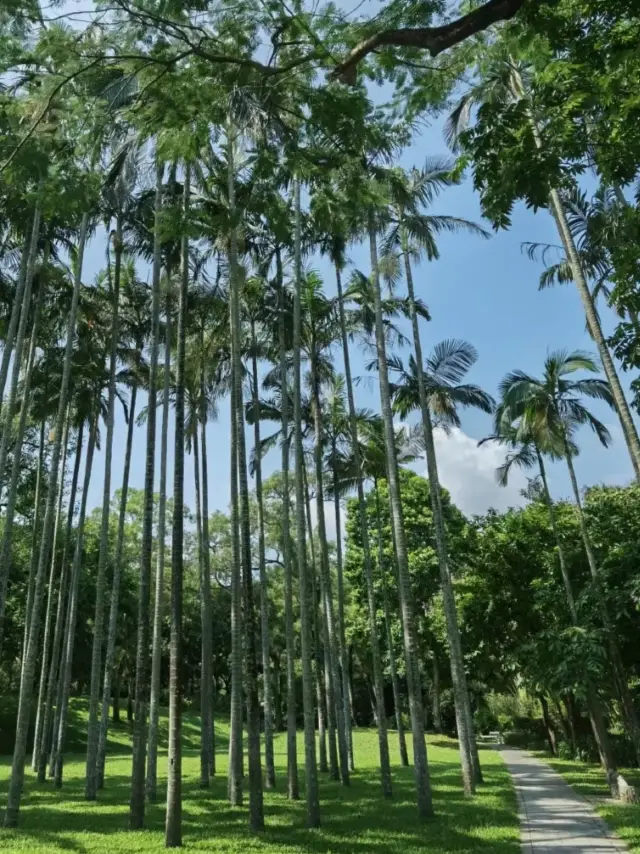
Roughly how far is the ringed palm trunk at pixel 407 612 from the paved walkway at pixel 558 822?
1687 millimetres

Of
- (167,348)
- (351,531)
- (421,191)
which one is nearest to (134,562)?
(351,531)

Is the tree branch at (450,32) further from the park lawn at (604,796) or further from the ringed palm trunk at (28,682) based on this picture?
the ringed palm trunk at (28,682)

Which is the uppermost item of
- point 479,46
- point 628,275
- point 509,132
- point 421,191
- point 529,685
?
point 421,191

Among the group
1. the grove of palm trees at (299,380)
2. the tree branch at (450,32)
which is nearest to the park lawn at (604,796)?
the grove of palm trees at (299,380)

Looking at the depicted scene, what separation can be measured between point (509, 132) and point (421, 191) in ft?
32.4

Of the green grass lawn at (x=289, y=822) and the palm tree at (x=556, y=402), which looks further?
the palm tree at (x=556, y=402)

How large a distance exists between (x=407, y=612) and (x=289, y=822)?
403 centimetres

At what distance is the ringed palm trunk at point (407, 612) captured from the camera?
10.8 metres

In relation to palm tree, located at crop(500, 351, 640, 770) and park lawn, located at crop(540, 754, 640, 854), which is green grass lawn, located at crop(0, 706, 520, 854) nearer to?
park lawn, located at crop(540, 754, 640, 854)

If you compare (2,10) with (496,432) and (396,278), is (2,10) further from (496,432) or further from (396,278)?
(496,432)

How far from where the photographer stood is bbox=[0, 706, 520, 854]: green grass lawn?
8984mm

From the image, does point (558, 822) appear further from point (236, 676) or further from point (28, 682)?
point (28, 682)

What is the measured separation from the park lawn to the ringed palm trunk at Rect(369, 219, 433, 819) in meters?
2.97

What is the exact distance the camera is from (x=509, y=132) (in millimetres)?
5551
